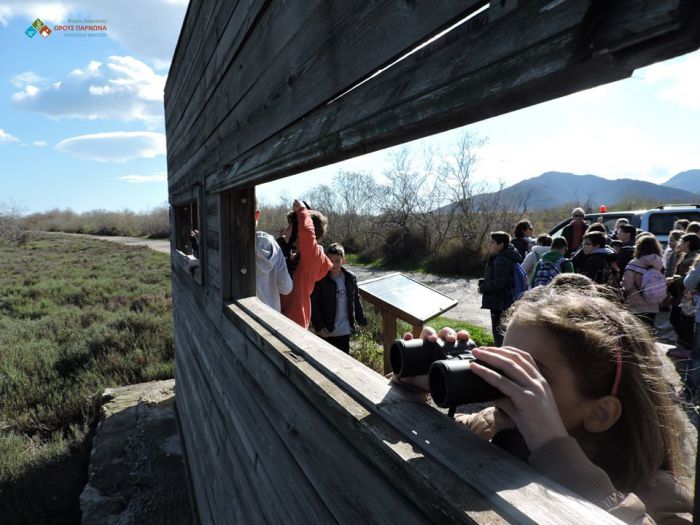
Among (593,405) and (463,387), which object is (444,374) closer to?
(463,387)

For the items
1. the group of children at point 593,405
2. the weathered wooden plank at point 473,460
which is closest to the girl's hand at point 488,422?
the group of children at point 593,405

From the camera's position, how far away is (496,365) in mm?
849

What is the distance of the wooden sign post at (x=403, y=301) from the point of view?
4.50 metres

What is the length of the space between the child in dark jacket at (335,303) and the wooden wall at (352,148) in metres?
1.87

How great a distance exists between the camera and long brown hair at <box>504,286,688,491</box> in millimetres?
1034

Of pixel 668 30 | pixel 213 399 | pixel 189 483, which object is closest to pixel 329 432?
pixel 668 30

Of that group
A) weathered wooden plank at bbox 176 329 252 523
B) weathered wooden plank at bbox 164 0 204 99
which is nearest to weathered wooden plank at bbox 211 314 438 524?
weathered wooden plank at bbox 176 329 252 523

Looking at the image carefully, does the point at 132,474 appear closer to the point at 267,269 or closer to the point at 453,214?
the point at 267,269

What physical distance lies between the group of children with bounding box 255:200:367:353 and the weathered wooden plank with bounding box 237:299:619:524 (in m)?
1.91

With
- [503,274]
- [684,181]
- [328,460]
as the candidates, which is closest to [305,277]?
[328,460]

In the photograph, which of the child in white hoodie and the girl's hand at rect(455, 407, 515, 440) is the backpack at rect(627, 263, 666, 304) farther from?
the girl's hand at rect(455, 407, 515, 440)

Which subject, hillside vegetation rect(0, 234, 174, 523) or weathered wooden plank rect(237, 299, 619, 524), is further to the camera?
hillside vegetation rect(0, 234, 174, 523)

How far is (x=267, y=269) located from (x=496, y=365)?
246 cm

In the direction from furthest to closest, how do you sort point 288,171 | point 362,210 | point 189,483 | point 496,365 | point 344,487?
point 362,210 < point 189,483 < point 288,171 < point 344,487 < point 496,365
